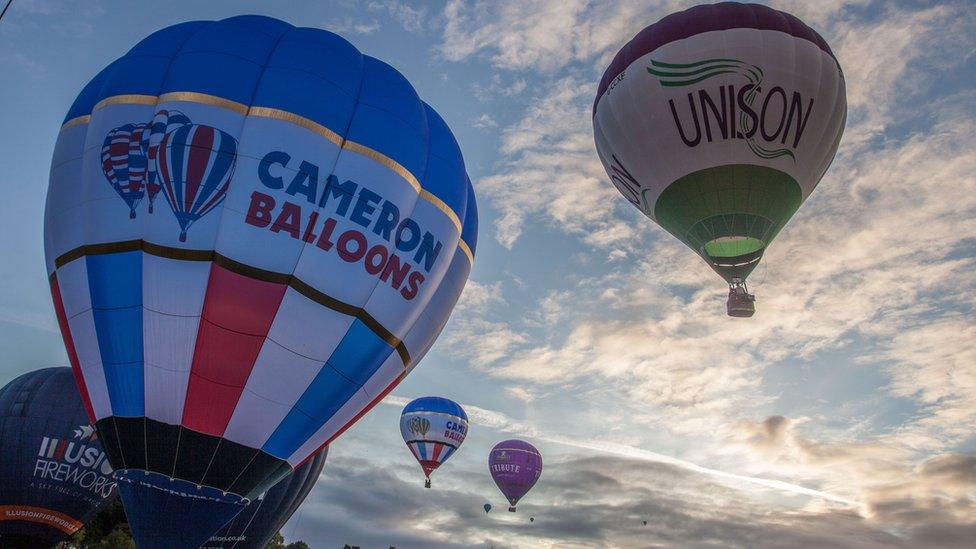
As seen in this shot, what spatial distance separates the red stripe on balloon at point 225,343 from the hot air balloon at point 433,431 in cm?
1859

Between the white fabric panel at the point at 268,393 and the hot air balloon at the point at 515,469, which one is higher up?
the hot air balloon at the point at 515,469

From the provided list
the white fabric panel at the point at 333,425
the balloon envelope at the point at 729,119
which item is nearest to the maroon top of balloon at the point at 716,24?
the balloon envelope at the point at 729,119

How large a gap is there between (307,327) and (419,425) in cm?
1873

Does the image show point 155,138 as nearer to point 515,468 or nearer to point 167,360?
point 167,360

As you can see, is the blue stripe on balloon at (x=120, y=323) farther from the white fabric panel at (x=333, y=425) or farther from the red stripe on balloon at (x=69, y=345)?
the white fabric panel at (x=333, y=425)

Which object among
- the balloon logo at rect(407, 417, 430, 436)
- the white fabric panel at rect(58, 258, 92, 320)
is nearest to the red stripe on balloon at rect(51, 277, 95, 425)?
the white fabric panel at rect(58, 258, 92, 320)

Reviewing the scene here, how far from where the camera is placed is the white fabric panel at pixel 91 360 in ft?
28.7

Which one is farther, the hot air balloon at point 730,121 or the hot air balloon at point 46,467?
the hot air balloon at point 730,121

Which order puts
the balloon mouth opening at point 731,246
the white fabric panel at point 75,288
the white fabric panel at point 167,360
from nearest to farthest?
the white fabric panel at point 167,360, the white fabric panel at point 75,288, the balloon mouth opening at point 731,246

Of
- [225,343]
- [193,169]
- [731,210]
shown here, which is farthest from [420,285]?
[731,210]

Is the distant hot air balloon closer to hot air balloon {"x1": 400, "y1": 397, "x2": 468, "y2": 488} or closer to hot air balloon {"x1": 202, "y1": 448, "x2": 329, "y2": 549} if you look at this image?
hot air balloon {"x1": 202, "y1": 448, "x2": 329, "y2": 549}

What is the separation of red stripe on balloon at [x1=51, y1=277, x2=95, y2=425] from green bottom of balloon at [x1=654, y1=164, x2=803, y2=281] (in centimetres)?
1298

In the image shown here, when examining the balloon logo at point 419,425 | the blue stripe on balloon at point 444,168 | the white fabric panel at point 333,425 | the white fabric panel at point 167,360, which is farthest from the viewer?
the balloon logo at point 419,425

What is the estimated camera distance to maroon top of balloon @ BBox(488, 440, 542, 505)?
3244cm
